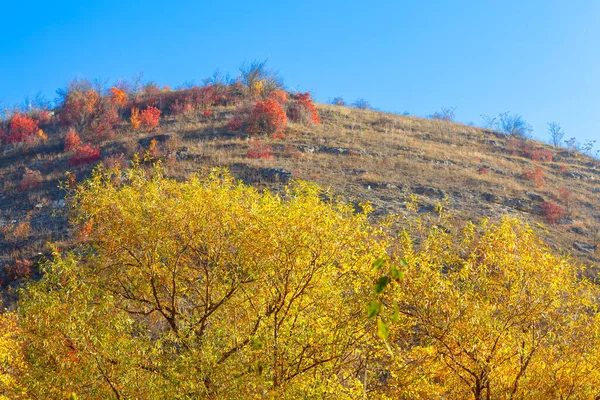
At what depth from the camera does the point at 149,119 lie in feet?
164

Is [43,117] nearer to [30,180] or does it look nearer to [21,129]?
[21,129]

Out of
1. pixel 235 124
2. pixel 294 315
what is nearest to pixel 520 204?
pixel 235 124

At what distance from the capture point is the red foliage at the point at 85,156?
41.6 metres

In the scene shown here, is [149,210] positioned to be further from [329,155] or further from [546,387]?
[329,155]

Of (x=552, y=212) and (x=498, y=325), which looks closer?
(x=498, y=325)

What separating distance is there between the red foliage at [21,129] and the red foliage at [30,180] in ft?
39.8

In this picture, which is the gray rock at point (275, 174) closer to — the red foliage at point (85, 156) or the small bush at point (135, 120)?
the red foliage at point (85, 156)

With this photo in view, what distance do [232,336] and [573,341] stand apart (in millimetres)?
7294

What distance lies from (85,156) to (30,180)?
15.9ft

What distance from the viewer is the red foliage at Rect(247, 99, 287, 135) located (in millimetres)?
46719

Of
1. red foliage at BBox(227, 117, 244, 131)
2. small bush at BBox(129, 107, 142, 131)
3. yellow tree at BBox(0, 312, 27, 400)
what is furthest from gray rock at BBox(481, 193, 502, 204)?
small bush at BBox(129, 107, 142, 131)

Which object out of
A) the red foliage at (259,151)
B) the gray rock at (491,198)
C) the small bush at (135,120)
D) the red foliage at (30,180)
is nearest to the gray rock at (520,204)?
the gray rock at (491,198)

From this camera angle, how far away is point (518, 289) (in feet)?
33.0

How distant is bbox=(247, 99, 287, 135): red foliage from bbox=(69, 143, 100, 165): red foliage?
13.9 metres
